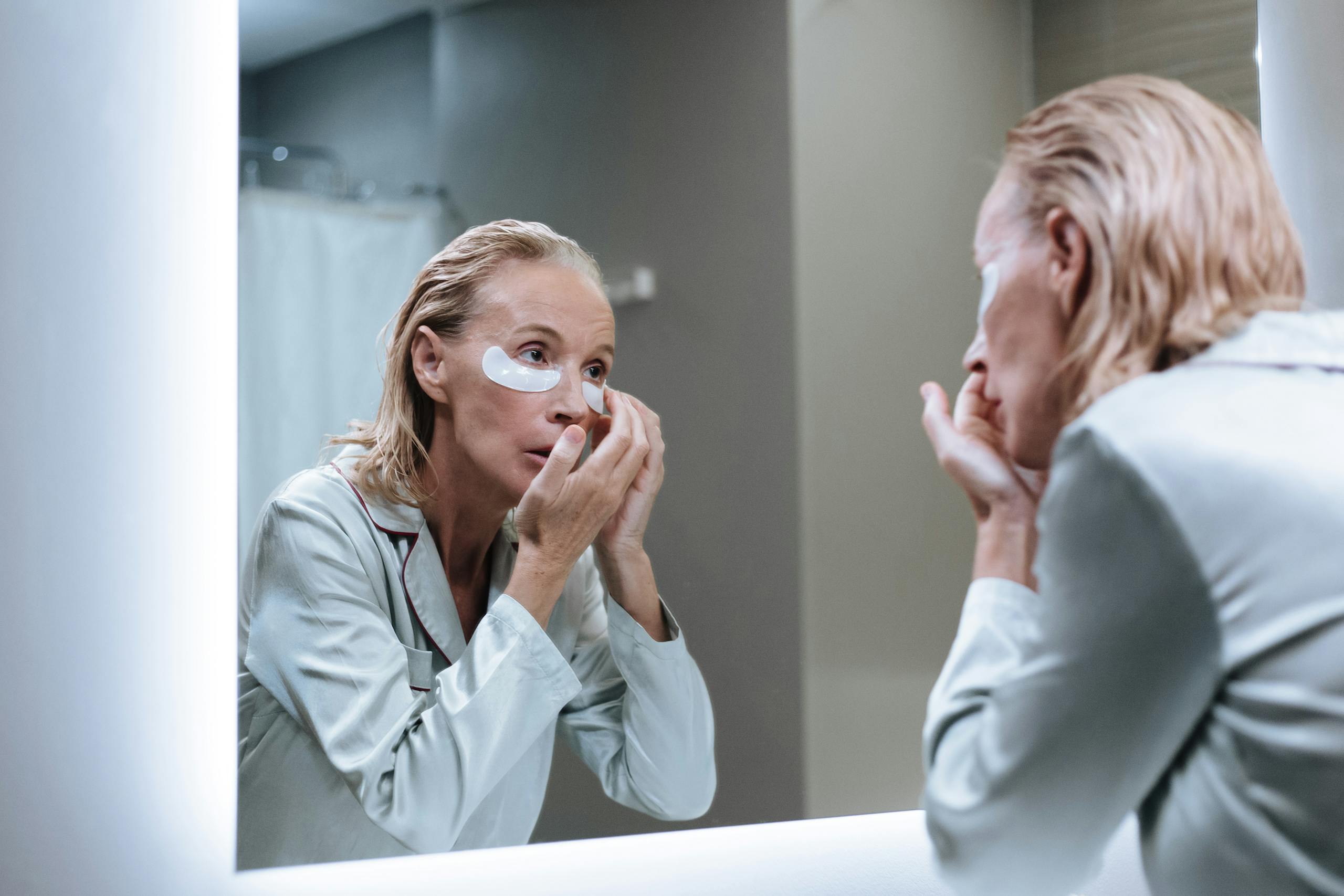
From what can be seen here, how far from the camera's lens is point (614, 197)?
99 cm

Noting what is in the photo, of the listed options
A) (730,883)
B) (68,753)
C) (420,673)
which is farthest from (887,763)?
(68,753)

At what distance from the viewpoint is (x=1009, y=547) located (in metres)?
0.95

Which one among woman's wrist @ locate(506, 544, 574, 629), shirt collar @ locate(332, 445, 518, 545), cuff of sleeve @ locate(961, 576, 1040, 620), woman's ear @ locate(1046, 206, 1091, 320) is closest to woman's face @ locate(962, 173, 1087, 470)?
woman's ear @ locate(1046, 206, 1091, 320)

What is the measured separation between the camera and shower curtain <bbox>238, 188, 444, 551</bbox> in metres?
0.90

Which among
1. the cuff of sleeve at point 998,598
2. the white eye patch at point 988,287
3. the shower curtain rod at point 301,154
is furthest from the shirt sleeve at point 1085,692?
the shower curtain rod at point 301,154

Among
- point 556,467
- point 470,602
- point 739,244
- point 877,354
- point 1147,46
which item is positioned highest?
point 1147,46

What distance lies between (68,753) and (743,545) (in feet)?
1.88

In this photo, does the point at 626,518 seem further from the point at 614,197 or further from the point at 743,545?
the point at 614,197

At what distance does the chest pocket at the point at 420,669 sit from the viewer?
0.92 metres

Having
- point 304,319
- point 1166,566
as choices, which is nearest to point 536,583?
point 304,319

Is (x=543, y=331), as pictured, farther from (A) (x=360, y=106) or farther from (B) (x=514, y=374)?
(A) (x=360, y=106)

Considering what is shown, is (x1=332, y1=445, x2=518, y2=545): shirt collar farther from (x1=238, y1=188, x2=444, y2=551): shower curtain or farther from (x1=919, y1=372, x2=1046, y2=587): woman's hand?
(x1=919, y1=372, x2=1046, y2=587): woman's hand

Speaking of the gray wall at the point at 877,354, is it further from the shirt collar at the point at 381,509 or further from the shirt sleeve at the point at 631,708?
the shirt collar at the point at 381,509

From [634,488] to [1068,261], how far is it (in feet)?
1.34
